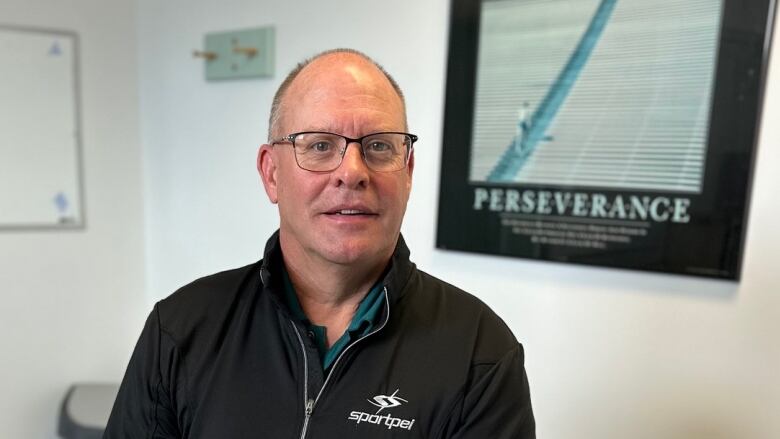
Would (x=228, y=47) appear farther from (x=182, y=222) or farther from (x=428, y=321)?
(x=428, y=321)

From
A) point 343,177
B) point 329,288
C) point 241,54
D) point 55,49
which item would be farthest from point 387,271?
point 55,49

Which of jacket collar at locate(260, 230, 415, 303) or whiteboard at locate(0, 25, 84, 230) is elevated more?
whiteboard at locate(0, 25, 84, 230)

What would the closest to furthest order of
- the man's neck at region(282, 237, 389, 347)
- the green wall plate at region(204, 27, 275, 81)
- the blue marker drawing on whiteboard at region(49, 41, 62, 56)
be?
the man's neck at region(282, 237, 389, 347)
the green wall plate at region(204, 27, 275, 81)
the blue marker drawing on whiteboard at region(49, 41, 62, 56)

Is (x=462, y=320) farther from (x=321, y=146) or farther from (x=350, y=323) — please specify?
(x=321, y=146)

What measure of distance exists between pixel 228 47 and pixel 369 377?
142 cm

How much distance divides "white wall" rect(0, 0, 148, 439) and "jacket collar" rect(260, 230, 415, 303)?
140 centimetres

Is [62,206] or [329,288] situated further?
[62,206]

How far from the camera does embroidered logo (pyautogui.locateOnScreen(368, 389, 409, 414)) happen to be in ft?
2.69

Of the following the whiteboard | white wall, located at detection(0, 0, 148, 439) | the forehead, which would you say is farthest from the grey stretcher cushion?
the forehead

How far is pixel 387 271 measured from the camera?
94cm

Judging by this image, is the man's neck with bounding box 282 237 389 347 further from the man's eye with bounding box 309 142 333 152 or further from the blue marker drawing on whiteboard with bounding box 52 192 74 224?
the blue marker drawing on whiteboard with bounding box 52 192 74 224

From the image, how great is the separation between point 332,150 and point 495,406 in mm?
484

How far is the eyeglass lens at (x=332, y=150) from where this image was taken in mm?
847

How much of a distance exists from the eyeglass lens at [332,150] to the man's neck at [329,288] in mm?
171
